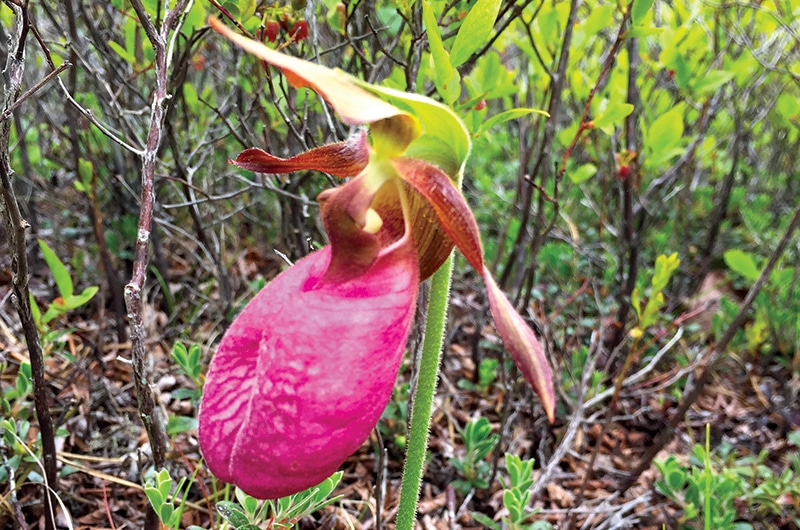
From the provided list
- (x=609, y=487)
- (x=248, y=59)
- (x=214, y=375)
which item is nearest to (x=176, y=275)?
(x=248, y=59)

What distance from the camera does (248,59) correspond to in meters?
2.07

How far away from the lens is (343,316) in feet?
2.24

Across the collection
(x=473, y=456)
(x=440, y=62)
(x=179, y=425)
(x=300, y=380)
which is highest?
(x=440, y=62)

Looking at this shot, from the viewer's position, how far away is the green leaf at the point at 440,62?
0.99 meters

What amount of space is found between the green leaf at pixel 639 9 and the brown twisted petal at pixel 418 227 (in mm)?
1189

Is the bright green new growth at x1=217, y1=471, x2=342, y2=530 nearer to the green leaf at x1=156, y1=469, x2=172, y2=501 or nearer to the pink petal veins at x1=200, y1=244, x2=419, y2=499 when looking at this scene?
the green leaf at x1=156, y1=469, x2=172, y2=501

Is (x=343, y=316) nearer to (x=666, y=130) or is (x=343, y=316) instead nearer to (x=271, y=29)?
(x=271, y=29)

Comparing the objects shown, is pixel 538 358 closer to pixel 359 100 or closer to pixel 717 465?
pixel 359 100

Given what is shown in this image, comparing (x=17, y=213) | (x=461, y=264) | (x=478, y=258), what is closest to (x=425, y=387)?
(x=478, y=258)

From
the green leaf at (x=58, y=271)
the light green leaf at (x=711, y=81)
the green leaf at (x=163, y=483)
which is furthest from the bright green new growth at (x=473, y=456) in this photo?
the light green leaf at (x=711, y=81)

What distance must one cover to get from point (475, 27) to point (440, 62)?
82 millimetres

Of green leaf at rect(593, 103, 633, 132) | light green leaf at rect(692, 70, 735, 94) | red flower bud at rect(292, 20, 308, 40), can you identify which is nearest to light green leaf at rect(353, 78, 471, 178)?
red flower bud at rect(292, 20, 308, 40)

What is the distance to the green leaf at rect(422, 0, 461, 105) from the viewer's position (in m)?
0.99

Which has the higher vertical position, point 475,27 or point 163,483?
point 475,27
